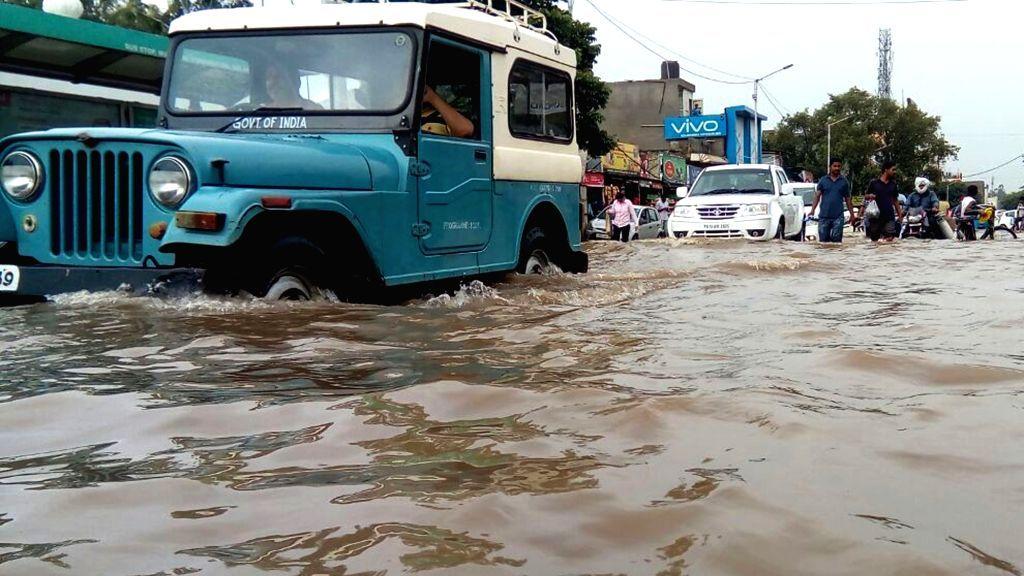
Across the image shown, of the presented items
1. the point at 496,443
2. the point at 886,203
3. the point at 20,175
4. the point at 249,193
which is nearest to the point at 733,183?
the point at 886,203

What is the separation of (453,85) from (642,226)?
17.7 m

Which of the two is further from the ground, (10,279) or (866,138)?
(866,138)

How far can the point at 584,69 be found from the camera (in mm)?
25500

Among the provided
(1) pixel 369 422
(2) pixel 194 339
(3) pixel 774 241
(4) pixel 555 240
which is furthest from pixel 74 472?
(3) pixel 774 241

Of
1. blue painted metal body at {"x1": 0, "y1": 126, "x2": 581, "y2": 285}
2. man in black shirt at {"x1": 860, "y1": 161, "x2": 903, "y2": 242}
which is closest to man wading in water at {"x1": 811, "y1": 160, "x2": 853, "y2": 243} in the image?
man in black shirt at {"x1": 860, "y1": 161, "x2": 903, "y2": 242}

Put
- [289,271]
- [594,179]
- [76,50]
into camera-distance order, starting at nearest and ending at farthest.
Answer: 1. [289,271]
2. [76,50]
3. [594,179]

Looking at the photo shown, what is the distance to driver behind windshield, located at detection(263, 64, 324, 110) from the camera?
5.71 m

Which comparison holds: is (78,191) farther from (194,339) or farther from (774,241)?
(774,241)

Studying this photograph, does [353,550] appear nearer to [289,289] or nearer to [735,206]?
[289,289]

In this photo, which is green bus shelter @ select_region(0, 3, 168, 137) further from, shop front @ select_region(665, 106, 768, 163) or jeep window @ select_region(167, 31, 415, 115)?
shop front @ select_region(665, 106, 768, 163)

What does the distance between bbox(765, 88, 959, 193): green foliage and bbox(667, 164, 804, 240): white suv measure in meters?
48.4

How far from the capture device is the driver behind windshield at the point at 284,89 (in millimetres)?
5715

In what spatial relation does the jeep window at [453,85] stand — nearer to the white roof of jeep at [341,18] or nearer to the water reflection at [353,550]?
the white roof of jeep at [341,18]

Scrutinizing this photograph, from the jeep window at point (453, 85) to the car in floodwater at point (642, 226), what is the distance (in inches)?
599
